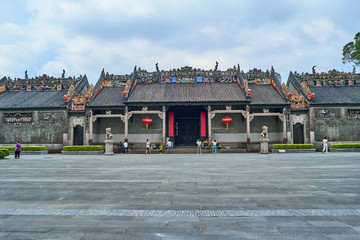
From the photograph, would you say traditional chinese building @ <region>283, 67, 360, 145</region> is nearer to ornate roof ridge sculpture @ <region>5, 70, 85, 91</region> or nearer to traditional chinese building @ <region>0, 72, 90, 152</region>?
traditional chinese building @ <region>0, 72, 90, 152</region>

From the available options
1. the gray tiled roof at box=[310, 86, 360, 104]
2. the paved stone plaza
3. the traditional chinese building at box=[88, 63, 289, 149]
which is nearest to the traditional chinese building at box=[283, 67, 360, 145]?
the gray tiled roof at box=[310, 86, 360, 104]

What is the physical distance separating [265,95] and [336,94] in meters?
7.20

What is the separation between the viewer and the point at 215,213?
401 centimetres

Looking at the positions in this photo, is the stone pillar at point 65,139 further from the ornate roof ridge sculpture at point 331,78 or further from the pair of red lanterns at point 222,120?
the ornate roof ridge sculpture at point 331,78

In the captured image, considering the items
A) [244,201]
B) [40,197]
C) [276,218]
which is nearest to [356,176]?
[244,201]

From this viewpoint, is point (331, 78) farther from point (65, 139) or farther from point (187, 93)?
point (65, 139)

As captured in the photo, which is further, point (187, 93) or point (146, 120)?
point (187, 93)

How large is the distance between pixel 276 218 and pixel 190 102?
62.0 feet

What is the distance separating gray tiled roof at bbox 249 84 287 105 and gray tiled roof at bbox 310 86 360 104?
320cm

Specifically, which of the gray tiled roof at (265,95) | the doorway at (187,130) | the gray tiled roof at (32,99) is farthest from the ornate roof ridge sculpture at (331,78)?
the gray tiled roof at (32,99)

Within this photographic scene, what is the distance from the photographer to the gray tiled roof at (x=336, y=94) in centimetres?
2313

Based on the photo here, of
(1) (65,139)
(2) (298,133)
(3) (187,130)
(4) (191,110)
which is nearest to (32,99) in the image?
(1) (65,139)

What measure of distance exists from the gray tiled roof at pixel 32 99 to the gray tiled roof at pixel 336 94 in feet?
Result: 81.4

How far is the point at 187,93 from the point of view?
23.9 metres
